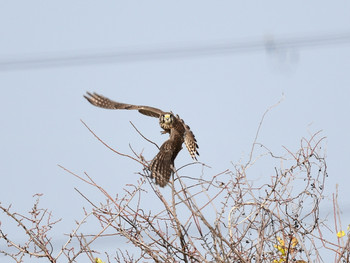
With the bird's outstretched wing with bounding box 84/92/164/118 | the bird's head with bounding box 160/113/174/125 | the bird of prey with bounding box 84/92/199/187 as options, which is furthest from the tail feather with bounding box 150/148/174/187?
the bird's outstretched wing with bounding box 84/92/164/118

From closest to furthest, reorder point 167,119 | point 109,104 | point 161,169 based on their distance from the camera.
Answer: point 161,169 → point 167,119 → point 109,104

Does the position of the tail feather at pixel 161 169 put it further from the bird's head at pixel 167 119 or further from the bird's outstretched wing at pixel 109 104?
the bird's outstretched wing at pixel 109 104

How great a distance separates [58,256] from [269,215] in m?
1.27

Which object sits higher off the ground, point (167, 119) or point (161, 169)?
point (167, 119)

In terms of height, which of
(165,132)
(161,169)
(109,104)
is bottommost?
(161,169)

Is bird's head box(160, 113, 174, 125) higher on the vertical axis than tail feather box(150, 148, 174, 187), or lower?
higher

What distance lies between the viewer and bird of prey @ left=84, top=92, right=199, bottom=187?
169 inches

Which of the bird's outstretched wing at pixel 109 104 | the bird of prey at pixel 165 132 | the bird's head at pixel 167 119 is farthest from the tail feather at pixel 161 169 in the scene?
the bird's outstretched wing at pixel 109 104

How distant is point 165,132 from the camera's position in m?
5.92

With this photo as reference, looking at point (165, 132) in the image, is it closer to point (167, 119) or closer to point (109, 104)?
point (167, 119)

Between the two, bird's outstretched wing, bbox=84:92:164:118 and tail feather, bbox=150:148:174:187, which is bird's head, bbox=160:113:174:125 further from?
tail feather, bbox=150:148:174:187

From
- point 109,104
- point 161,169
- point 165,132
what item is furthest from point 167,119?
point 161,169

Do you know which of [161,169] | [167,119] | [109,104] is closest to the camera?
[161,169]

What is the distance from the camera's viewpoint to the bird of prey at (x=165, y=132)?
430 centimetres
